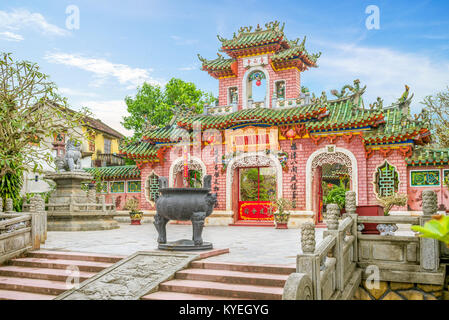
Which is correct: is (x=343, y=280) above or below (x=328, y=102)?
below

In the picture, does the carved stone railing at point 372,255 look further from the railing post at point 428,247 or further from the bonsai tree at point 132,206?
the bonsai tree at point 132,206

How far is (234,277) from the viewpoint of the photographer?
19.7ft

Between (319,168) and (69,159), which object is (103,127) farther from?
(319,168)

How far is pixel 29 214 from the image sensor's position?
8.48m

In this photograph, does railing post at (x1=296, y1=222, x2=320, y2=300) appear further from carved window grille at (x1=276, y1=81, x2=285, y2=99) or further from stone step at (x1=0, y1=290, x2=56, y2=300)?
carved window grille at (x1=276, y1=81, x2=285, y2=99)

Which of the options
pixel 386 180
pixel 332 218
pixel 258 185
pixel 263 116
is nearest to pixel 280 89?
pixel 263 116

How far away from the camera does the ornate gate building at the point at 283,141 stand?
13828mm

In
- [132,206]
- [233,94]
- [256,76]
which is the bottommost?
[132,206]

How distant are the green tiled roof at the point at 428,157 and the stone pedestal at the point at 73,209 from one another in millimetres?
10384

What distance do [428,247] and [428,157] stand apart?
299 inches
